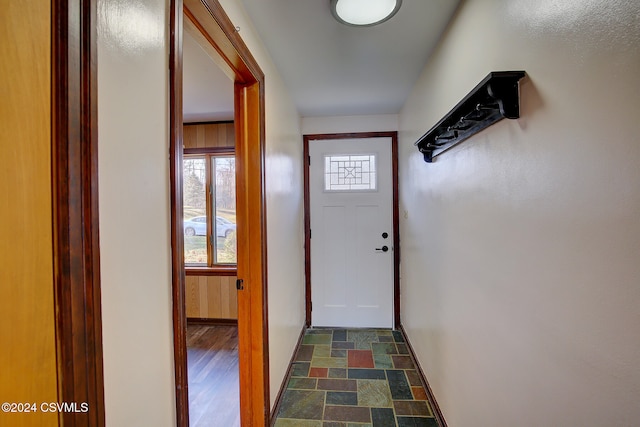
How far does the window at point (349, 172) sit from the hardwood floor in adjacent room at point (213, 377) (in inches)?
78.2

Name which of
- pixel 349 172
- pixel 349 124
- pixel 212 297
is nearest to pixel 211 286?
pixel 212 297

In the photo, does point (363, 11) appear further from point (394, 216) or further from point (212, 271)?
point (212, 271)

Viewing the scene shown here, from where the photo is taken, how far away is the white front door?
3395 millimetres

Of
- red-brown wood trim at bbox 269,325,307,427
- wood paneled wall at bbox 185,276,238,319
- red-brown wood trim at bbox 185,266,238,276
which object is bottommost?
red-brown wood trim at bbox 269,325,307,427

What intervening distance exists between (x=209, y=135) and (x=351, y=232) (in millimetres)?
2025

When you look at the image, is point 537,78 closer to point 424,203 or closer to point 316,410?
point 424,203

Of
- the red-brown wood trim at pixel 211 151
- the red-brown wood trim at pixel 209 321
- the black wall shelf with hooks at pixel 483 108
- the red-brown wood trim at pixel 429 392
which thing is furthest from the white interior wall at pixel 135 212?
the red-brown wood trim at pixel 209 321

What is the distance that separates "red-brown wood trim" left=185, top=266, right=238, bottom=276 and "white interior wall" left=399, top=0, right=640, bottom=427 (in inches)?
106

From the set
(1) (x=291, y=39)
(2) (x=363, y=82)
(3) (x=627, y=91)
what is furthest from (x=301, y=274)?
(3) (x=627, y=91)

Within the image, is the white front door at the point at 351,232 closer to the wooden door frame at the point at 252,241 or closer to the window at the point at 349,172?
the window at the point at 349,172

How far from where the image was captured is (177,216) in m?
0.86

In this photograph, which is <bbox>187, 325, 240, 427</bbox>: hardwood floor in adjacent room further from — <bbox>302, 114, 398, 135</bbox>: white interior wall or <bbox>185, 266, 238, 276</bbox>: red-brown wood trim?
<bbox>302, 114, 398, 135</bbox>: white interior wall

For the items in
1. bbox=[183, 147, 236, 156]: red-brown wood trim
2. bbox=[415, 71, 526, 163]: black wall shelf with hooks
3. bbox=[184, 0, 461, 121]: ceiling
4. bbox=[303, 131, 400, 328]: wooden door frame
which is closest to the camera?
bbox=[415, 71, 526, 163]: black wall shelf with hooks

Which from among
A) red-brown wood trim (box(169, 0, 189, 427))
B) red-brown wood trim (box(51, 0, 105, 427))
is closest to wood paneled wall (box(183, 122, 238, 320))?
red-brown wood trim (box(169, 0, 189, 427))
